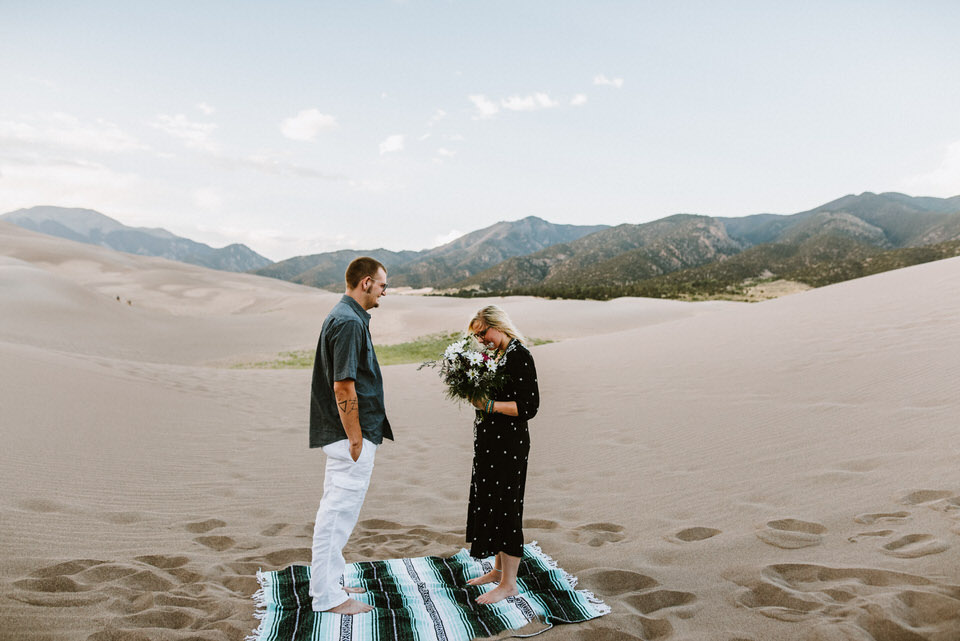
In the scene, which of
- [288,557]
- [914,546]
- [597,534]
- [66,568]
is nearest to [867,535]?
[914,546]

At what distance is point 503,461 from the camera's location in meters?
3.94

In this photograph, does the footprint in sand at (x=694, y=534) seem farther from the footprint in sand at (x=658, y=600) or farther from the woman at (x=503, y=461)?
the woman at (x=503, y=461)

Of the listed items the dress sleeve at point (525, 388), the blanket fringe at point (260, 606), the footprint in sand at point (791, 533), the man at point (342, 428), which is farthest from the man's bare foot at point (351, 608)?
the footprint in sand at point (791, 533)

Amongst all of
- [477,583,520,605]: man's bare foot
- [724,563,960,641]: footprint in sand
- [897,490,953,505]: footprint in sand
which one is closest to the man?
[477,583,520,605]: man's bare foot

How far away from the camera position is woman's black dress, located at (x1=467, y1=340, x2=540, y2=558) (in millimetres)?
3869

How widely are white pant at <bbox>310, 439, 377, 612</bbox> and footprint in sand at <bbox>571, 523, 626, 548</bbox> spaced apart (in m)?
2.08

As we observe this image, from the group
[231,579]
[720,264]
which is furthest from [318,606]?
[720,264]

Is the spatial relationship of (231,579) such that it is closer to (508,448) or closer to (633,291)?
(508,448)

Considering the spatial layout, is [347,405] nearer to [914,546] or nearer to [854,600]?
[854,600]

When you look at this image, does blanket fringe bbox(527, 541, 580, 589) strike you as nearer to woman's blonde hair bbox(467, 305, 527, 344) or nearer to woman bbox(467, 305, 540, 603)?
woman bbox(467, 305, 540, 603)

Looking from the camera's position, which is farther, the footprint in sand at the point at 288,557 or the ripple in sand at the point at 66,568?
the footprint in sand at the point at 288,557

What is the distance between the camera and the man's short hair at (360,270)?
3.72m

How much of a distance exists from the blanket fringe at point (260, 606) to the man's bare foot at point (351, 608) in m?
0.40

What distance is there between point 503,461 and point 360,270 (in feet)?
5.08
